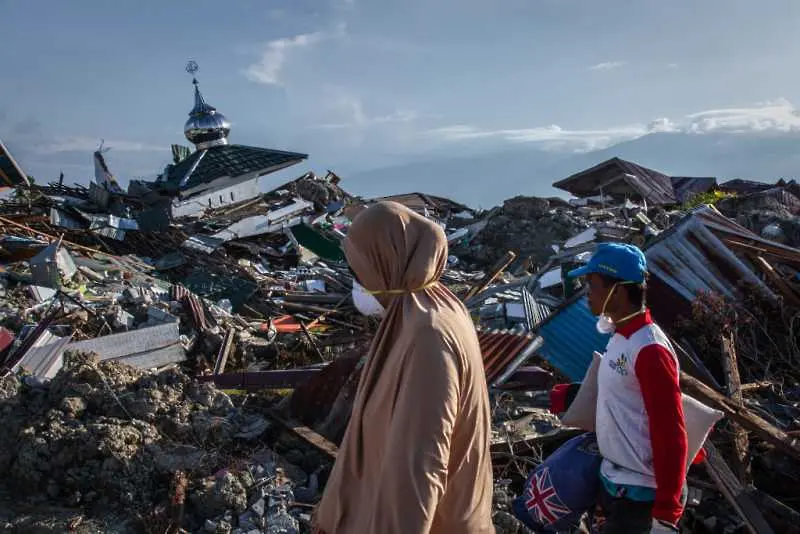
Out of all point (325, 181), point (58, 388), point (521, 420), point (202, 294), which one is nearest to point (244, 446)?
point (58, 388)

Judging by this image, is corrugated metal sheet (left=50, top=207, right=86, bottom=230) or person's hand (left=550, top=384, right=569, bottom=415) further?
corrugated metal sheet (left=50, top=207, right=86, bottom=230)

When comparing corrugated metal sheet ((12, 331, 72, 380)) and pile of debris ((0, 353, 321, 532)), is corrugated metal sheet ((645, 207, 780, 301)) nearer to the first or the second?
pile of debris ((0, 353, 321, 532))

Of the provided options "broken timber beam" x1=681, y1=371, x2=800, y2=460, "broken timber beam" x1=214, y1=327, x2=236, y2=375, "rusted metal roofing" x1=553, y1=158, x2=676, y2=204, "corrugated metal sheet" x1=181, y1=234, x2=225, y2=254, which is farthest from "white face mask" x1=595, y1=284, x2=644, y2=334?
"rusted metal roofing" x1=553, y1=158, x2=676, y2=204

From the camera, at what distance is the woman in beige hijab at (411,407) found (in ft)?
5.10

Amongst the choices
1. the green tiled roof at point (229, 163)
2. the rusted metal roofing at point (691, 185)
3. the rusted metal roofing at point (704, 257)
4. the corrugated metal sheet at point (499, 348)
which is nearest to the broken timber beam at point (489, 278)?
the rusted metal roofing at point (704, 257)

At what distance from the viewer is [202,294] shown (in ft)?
32.7

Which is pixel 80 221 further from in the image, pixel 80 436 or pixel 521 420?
pixel 521 420

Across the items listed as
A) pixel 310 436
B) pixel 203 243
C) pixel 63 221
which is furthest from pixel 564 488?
pixel 63 221

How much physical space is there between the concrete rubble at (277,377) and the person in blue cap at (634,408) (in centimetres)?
142

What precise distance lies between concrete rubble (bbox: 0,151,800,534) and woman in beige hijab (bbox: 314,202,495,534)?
194cm

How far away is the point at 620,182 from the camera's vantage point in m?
22.6

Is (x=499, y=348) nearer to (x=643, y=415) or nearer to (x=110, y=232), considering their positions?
(x=643, y=415)

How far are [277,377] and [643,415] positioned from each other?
366 centimetres

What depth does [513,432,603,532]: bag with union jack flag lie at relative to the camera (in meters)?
2.50
